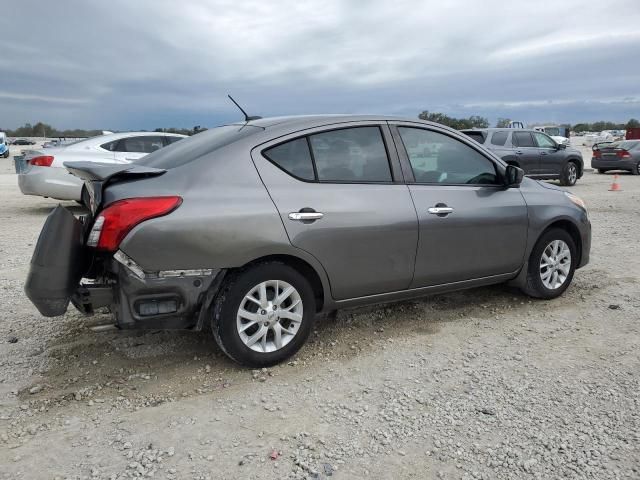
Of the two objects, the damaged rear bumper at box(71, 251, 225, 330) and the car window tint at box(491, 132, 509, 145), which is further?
the car window tint at box(491, 132, 509, 145)

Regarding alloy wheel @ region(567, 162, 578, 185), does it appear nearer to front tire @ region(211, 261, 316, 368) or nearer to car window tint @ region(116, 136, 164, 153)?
car window tint @ region(116, 136, 164, 153)

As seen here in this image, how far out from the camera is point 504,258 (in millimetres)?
4668

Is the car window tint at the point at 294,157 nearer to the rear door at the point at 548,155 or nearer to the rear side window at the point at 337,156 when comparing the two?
the rear side window at the point at 337,156

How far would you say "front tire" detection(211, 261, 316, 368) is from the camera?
3422 millimetres

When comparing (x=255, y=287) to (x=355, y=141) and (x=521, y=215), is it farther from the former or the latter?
(x=521, y=215)

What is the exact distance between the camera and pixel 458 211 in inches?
169

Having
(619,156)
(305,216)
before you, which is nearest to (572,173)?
(619,156)

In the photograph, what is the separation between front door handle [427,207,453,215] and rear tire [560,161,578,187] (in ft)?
43.2

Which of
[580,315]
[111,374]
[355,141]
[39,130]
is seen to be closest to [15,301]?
[111,374]

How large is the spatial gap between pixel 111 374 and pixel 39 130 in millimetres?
105024

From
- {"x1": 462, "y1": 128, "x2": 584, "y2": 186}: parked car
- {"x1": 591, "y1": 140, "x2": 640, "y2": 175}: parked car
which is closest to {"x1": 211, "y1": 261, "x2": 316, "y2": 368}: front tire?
{"x1": 462, "y1": 128, "x2": 584, "y2": 186}: parked car

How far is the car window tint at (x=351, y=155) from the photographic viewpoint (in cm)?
383

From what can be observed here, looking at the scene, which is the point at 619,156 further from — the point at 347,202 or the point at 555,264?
the point at 347,202

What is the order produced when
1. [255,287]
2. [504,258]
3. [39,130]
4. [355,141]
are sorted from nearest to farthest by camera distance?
[255,287] → [355,141] → [504,258] → [39,130]
